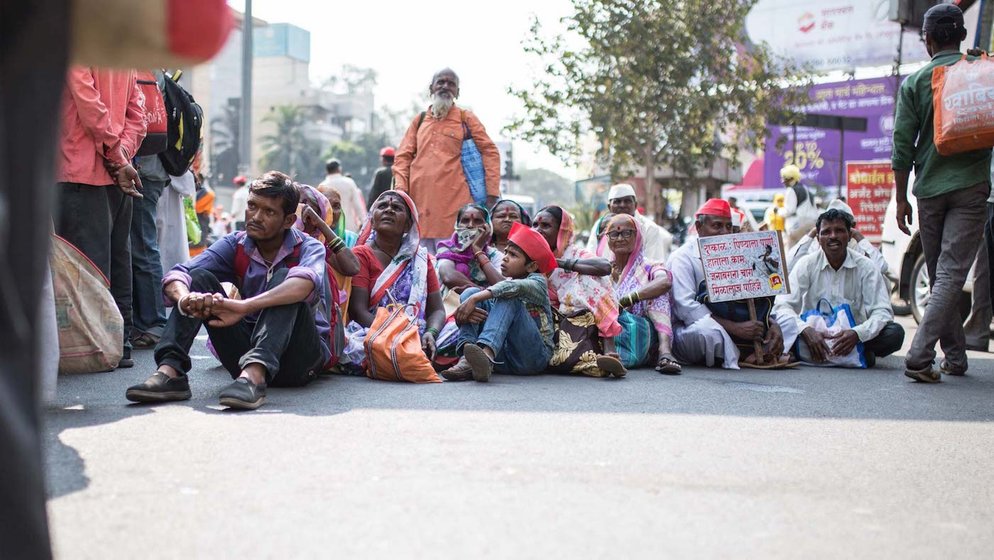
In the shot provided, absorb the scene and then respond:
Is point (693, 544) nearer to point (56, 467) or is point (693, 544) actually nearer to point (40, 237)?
point (40, 237)

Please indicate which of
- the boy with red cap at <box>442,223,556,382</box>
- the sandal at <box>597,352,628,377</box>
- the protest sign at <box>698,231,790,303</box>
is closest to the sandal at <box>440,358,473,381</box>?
the boy with red cap at <box>442,223,556,382</box>

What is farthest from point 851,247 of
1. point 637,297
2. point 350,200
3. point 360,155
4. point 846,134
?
point 360,155

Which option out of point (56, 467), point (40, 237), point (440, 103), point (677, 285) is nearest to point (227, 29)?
point (40, 237)

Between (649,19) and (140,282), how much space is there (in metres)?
17.9

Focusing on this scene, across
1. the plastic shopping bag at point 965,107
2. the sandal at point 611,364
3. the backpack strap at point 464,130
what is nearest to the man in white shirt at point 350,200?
the backpack strap at point 464,130

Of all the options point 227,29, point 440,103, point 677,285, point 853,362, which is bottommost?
point 853,362

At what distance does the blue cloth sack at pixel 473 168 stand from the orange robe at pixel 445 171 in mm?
32

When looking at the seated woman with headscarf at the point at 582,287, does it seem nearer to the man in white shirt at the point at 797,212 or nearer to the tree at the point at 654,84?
the man in white shirt at the point at 797,212

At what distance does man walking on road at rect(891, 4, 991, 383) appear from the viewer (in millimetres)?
6379

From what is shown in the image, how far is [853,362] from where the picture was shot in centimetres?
773

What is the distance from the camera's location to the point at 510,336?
653cm

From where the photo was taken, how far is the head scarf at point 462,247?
711 cm

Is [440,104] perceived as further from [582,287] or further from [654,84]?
[654,84]

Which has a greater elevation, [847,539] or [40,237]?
[40,237]
